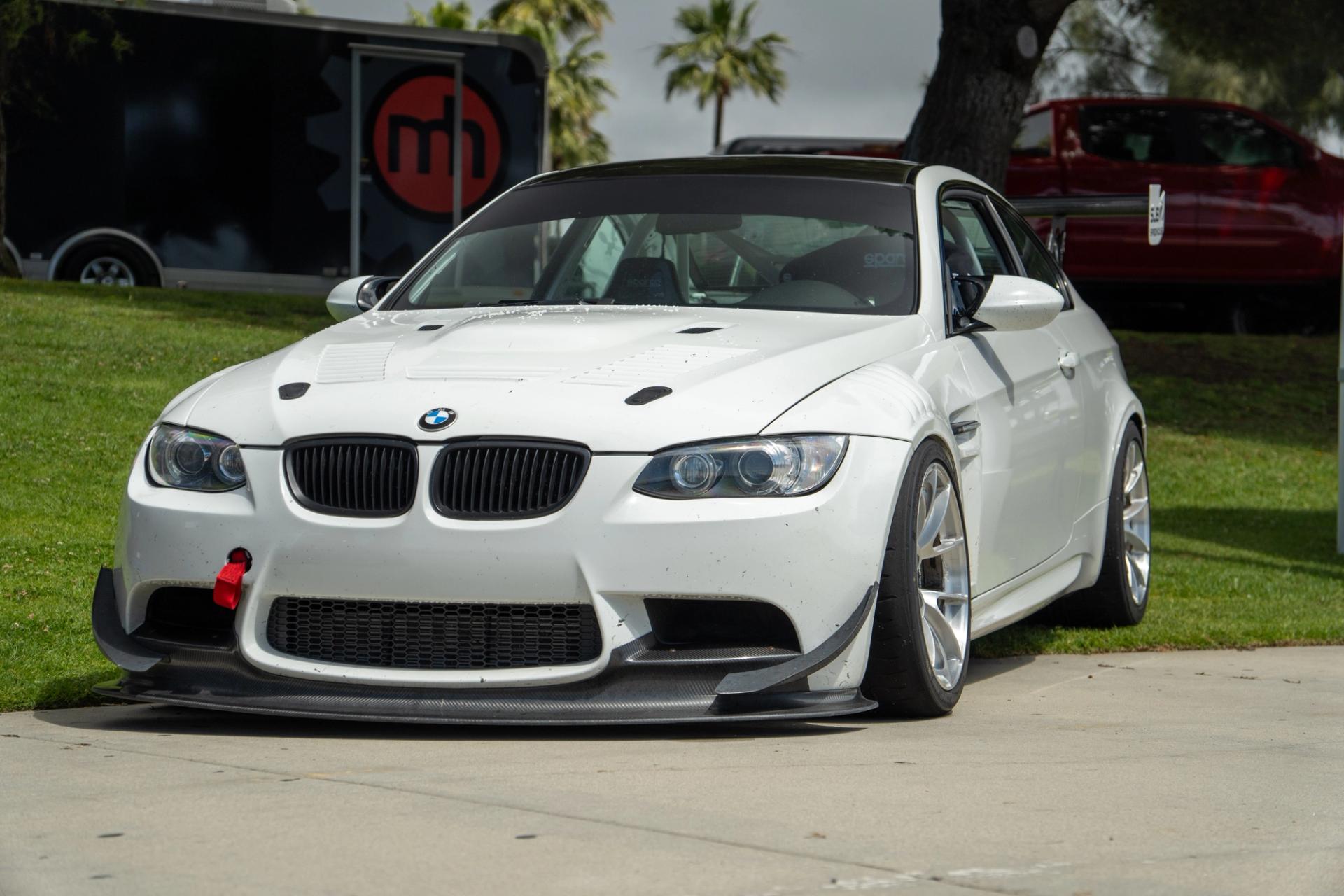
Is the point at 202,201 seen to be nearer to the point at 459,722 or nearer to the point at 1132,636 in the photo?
the point at 1132,636

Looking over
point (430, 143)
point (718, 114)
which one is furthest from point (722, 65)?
point (430, 143)

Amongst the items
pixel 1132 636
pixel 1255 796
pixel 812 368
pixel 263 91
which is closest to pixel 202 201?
pixel 263 91

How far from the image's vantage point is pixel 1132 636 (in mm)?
7012

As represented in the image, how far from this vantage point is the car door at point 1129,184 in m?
15.7

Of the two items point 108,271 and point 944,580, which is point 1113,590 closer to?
point 944,580

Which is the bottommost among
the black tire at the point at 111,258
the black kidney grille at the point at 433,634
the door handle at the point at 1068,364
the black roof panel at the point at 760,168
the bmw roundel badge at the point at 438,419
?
the black kidney grille at the point at 433,634

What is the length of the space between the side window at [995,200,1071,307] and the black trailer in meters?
11.0

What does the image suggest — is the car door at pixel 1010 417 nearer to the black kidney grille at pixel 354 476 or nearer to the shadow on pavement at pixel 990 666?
the shadow on pavement at pixel 990 666

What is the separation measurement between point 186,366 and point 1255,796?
29.8 ft

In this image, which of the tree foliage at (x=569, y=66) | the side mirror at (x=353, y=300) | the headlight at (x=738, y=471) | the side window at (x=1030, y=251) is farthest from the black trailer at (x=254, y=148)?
the tree foliage at (x=569, y=66)

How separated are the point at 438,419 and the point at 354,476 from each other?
0.79 ft

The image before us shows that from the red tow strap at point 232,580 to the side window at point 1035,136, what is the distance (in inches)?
494

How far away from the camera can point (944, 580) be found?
5164 mm

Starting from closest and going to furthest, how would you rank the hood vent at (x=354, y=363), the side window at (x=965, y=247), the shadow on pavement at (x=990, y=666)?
1. the hood vent at (x=354, y=363)
2. the side window at (x=965, y=247)
3. the shadow on pavement at (x=990, y=666)
